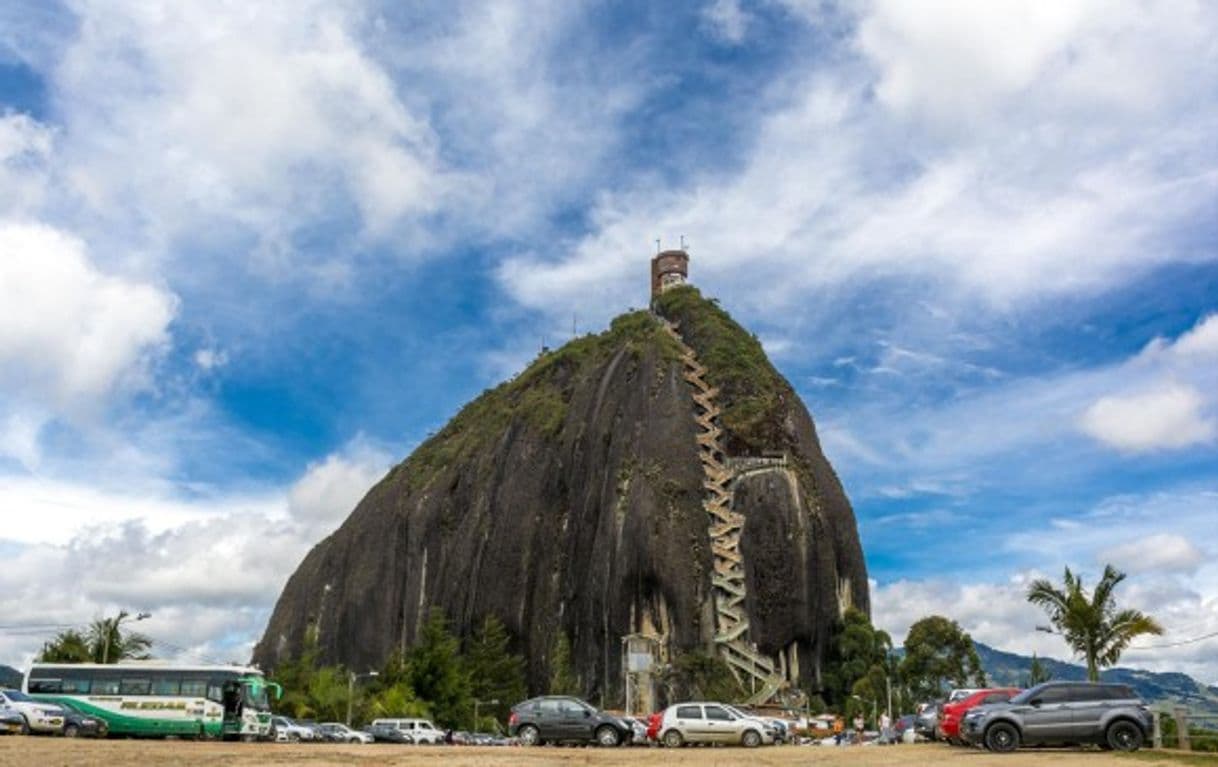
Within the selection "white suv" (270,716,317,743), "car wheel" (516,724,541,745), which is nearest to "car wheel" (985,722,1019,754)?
"car wheel" (516,724,541,745)

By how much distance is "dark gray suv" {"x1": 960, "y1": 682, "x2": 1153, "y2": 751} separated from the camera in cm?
2350

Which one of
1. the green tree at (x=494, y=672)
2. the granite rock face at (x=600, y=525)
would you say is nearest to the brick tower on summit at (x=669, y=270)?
the granite rock face at (x=600, y=525)

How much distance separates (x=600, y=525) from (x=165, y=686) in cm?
4928

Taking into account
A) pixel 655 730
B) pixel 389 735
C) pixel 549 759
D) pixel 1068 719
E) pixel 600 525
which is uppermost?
pixel 600 525

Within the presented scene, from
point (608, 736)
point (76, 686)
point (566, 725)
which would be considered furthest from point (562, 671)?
point (608, 736)

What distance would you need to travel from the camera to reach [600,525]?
3324 inches

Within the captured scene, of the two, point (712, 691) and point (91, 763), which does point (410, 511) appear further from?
point (91, 763)

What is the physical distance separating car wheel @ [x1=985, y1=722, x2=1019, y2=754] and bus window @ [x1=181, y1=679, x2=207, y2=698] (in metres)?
26.6

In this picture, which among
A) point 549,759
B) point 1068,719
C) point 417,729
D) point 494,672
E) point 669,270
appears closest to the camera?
point 549,759

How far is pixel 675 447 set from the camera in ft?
278

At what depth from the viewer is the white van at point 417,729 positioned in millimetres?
51344

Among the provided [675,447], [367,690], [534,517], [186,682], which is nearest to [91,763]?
[186,682]

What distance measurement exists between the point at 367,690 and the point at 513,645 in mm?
13721

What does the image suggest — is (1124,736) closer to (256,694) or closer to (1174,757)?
(1174,757)
